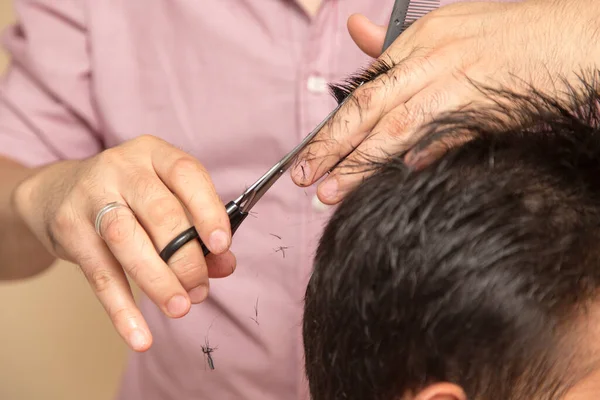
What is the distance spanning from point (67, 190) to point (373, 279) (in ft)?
0.82

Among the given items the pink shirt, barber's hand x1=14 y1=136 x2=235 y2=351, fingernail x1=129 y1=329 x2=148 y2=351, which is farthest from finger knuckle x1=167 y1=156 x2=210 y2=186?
the pink shirt

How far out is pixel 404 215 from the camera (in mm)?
396

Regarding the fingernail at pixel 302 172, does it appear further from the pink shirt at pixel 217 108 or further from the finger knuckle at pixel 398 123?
the pink shirt at pixel 217 108

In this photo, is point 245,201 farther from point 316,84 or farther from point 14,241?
point 14,241

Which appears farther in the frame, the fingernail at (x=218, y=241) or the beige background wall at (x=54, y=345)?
the beige background wall at (x=54, y=345)

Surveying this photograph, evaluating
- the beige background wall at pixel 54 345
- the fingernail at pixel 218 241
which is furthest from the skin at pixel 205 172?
the beige background wall at pixel 54 345

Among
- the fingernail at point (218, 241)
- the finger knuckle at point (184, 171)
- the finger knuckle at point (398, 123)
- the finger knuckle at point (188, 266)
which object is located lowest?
the finger knuckle at point (188, 266)

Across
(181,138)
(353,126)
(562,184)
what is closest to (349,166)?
(353,126)

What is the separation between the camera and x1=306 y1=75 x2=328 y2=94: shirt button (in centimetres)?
65

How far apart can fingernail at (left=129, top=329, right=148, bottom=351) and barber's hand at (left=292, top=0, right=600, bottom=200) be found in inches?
5.9

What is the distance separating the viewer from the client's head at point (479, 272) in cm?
38

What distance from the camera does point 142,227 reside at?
1.44ft

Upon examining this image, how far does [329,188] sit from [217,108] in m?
0.31

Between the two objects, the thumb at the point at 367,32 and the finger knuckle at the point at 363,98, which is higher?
the thumb at the point at 367,32
